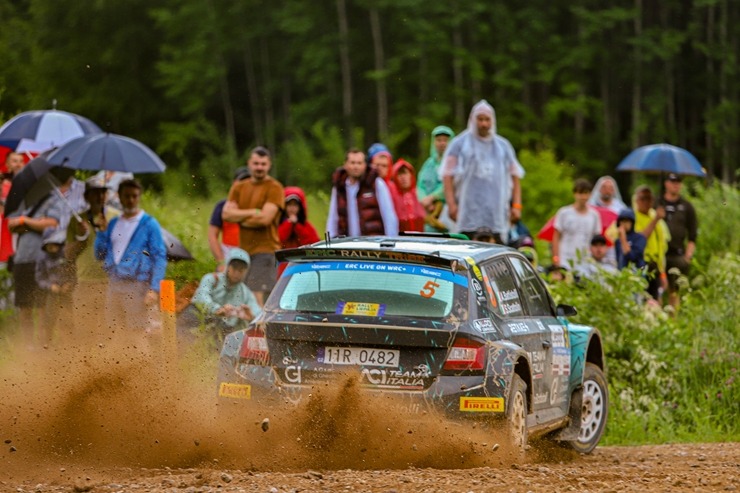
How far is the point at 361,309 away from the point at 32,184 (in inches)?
254

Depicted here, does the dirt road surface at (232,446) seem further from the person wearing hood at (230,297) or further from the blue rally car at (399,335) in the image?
the person wearing hood at (230,297)

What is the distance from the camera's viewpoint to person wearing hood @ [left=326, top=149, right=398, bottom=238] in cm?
1504

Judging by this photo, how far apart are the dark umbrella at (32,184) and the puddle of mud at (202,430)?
16.6 ft

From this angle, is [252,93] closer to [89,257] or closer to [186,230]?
[186,230]

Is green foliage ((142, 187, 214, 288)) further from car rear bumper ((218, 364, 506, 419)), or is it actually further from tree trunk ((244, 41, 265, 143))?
tree trunk ((244, 41, 265, 143))

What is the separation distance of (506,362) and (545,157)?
38.2m

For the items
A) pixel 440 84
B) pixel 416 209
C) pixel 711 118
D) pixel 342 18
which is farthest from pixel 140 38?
pixel 416 209

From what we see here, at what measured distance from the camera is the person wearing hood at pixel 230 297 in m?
12.9

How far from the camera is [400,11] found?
2468 inches

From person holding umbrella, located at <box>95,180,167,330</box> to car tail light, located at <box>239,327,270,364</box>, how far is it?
2810 mm

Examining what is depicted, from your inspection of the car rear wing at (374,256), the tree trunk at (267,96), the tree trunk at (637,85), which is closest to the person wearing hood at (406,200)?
the car rear wing at (374,256)

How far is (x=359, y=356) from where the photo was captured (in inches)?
379

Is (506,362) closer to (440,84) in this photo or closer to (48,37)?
(440,84)

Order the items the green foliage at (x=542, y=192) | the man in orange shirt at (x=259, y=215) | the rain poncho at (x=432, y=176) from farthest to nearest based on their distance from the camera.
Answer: the green foliage at (x=542, y=192) → the rain poncho at (x=432, y=176) → the man in orange shirt at (x=259, y=215)
